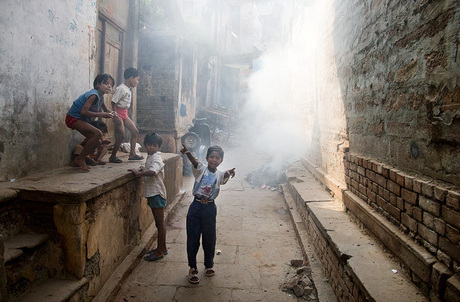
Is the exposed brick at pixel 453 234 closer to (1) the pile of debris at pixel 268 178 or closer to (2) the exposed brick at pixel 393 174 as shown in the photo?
(2) the exposed brick at pixel 393 174

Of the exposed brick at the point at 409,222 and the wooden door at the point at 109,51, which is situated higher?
the wooden door at the point at 109,51

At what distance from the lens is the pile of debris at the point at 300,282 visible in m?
3.20

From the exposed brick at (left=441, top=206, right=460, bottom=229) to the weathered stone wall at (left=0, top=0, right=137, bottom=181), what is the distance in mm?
3884

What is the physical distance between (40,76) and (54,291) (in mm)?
2512

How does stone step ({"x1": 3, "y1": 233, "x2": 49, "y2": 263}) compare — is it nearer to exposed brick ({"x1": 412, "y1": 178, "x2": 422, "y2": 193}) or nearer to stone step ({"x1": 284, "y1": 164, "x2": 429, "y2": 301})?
stone step ({"x1": 284, "y1": 164, "x2": 429, "y2": 301})

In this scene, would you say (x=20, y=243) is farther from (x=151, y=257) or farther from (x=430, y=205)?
(x=430, y=205)

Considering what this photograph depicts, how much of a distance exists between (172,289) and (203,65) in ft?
58.1

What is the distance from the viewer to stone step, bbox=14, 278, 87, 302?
7.20ft

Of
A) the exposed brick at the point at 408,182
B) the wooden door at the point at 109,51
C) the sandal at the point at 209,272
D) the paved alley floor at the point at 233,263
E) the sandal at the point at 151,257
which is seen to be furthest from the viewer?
the wooden door at the point at 109,51

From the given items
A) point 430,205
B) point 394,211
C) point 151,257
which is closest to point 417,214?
point 430,205

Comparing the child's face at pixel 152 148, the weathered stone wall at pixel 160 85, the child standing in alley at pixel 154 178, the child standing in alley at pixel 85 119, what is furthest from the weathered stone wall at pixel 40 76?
the weathered stone wall at pixel 160 85

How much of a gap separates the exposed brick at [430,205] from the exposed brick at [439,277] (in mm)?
350

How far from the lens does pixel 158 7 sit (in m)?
9.92

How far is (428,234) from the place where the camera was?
2225 millimetres
